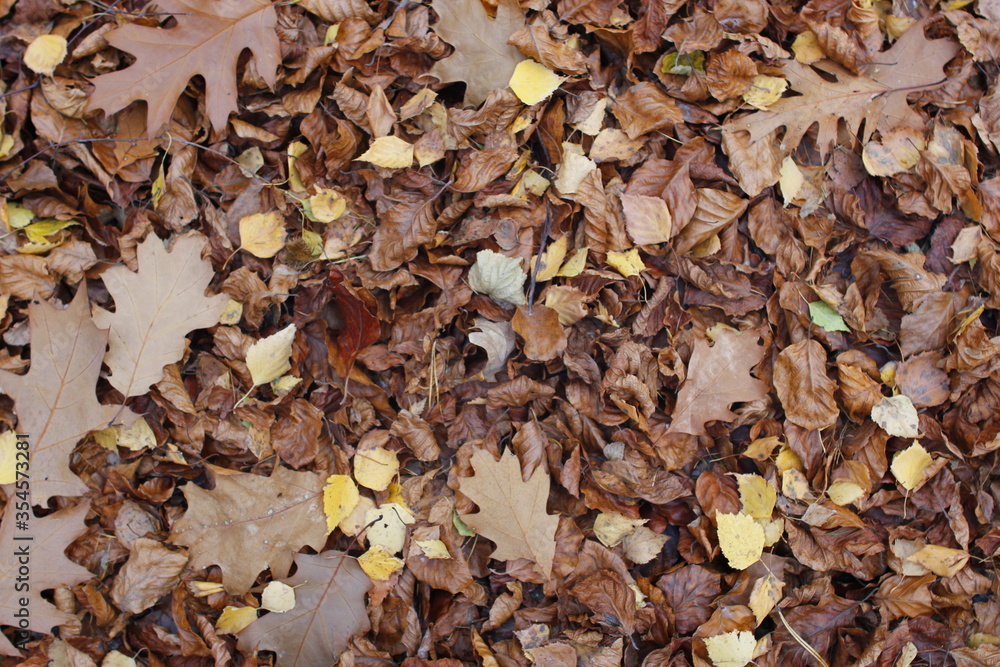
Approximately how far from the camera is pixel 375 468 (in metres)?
1.92

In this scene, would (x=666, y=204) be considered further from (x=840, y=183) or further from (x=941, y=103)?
(x=941, y=103)

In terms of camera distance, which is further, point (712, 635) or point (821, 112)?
point (821, 112)

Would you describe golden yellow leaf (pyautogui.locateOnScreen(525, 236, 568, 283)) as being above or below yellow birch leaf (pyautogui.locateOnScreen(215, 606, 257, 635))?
above

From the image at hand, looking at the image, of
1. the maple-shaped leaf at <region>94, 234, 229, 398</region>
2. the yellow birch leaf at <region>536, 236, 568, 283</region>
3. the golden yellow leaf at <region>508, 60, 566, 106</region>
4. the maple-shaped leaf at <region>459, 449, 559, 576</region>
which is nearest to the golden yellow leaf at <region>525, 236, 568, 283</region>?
the yellow birch leaf at <region>536, 236, 568, 283</region>

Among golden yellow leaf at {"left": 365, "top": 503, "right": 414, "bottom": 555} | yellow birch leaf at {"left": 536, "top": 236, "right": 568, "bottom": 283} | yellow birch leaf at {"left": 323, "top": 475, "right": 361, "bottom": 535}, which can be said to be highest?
yellow birch leaf at {"left": 536, "top": 236, "right": 568, "bottom": 283}

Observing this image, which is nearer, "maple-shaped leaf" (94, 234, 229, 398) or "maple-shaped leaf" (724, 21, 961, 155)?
"maple-shaped leaf" (94, 234, 229, 398)

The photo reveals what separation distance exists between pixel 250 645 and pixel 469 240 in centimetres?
140

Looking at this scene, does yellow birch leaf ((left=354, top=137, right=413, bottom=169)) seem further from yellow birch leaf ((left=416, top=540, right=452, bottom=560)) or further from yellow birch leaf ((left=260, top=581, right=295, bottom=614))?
yellow birch leaf ((left=260, top=581, right=295, bottom=614))

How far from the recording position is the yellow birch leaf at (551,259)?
6.24 ft

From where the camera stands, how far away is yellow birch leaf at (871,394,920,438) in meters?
1.93

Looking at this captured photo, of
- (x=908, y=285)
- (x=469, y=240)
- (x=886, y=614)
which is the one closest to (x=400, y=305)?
(x=469, y=240)

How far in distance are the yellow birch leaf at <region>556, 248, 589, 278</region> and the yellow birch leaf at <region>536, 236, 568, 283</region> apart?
0.02 meters

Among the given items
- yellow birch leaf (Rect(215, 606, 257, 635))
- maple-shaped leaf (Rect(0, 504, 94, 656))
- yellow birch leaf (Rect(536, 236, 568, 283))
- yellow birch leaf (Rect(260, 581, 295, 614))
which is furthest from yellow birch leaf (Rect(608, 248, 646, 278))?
maple-shaped leaf (Rect(0, 504, 94, 656))

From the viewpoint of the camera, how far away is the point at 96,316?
1908 mm
